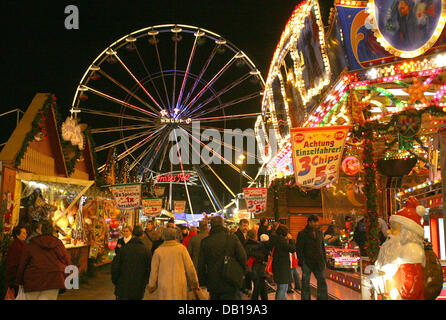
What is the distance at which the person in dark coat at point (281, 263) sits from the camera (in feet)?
29.3

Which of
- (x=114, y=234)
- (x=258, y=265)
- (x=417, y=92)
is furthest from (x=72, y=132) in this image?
(x=417, y=92)

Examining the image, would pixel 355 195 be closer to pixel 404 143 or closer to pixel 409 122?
pixel 404 143

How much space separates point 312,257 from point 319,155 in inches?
79.1

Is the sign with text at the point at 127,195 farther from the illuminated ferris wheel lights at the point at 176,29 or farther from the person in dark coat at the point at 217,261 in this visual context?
the person in dark coat at the point at 217,261

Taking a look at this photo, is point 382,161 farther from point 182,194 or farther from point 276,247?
point 182,194

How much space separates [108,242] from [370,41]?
13935 mm

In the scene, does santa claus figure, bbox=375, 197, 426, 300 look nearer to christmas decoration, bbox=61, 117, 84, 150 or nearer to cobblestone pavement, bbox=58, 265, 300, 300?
cobblestone pavement, bbox=58, 265, 300, 300

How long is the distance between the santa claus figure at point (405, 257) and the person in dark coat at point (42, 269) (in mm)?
4448

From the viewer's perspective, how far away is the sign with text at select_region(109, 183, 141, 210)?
59.7 feet

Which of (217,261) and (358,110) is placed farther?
(358,110)

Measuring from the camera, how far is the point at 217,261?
6.78 meters

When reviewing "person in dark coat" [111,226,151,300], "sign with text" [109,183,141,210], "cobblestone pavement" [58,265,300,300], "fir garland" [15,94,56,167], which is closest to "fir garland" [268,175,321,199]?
"sign with text" [109,183,141,210]

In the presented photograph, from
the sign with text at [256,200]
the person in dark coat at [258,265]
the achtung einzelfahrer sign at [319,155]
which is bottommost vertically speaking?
the person in dark coat at [258,265]

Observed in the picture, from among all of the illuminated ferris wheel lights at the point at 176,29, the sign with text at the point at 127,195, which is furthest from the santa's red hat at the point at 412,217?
the illuminated ferris wheel lights at the point at 176,29
